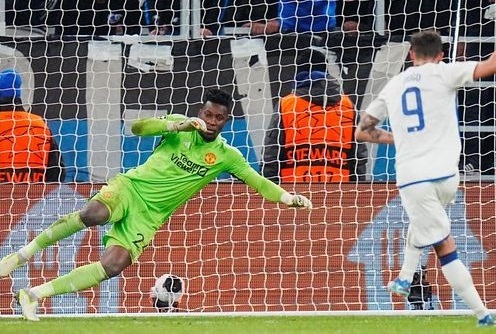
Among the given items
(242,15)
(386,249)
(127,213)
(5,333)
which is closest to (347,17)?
(242,15)

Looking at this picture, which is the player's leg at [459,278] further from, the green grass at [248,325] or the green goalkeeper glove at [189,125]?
the green goalkeeper glove at [189,125]

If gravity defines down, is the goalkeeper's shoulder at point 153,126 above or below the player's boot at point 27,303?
above

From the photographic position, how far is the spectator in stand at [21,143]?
1182cm

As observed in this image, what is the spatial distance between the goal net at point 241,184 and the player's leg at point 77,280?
1.48 meters

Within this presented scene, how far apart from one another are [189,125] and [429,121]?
188 cm

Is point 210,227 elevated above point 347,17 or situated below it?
below

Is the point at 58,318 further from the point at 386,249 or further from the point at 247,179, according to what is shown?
the point at 386,249

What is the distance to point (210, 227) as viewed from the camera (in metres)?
11.8

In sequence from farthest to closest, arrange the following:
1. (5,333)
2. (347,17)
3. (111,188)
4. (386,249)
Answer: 1. (347,17)
2. (386,249)
3. (111,188)
4. (5,333)


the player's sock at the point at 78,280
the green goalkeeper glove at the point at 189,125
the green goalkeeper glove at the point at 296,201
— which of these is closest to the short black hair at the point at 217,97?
the green goalkeeper glove at the point at 189,125

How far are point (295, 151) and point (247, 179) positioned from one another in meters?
1.44

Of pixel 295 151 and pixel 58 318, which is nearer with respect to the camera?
pixel 58 318

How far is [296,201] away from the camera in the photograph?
33.9ft

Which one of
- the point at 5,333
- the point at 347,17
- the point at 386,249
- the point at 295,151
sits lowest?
the point at 5,333
